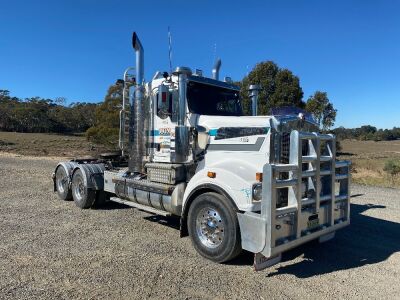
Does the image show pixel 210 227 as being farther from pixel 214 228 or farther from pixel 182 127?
pixel 182 127

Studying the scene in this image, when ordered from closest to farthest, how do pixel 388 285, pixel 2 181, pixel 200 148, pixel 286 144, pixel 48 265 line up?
pixel 388 285
pixel 48 265
pixel 286 144
pixel 200 148
pixel 2 181

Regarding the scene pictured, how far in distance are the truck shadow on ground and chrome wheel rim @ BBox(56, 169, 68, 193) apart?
22.2ft

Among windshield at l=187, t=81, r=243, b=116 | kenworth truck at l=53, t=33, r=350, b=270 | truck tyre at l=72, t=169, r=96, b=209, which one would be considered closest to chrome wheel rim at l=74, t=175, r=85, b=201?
truck tyre at l=72, t=169, r=96, b=209

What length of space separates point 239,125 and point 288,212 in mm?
1862

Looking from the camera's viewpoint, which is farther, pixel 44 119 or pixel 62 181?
pixel 44 119

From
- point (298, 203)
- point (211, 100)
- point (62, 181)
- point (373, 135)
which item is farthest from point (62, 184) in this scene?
point (373, 135)

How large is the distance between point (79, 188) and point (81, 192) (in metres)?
0.21

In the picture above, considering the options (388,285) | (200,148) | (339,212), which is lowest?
(388,285)

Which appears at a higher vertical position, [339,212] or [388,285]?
[339,212]

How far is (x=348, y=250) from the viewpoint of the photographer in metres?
6.78

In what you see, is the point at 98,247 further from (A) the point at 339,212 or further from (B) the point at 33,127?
(B) the point at 33,127

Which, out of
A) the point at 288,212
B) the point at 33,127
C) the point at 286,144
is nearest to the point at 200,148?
the point at 286,144

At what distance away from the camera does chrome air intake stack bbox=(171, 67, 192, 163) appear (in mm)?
7242

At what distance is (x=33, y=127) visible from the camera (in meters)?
82.4
